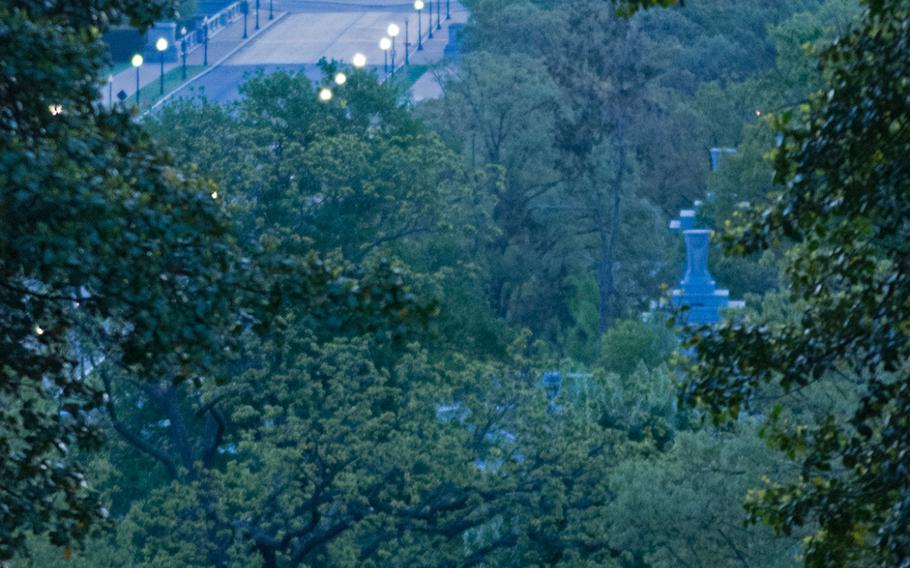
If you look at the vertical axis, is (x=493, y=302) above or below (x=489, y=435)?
above

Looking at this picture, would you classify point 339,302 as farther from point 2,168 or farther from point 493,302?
point 493,302

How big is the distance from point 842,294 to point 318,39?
97.2m

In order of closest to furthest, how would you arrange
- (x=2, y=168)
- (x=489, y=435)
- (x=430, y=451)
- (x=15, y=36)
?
(x=2, y=168) < (x=15, y=36) < (x=430, y=451) < (x=489, y=435)

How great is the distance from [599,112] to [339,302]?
181ft

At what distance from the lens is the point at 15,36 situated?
389 inches

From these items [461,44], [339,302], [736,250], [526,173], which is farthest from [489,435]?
[461,44]

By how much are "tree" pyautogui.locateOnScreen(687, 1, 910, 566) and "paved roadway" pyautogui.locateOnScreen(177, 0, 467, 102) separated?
75.2 meters

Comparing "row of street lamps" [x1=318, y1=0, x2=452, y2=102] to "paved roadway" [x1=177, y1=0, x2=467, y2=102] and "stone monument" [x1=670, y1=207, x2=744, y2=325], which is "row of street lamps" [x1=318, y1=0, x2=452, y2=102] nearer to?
"paved roadway" [x1=177, y1=0, x2=467, y2=102]

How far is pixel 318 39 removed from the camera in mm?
108750

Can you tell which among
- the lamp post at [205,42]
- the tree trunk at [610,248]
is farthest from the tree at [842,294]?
the lamp post at [205,42]

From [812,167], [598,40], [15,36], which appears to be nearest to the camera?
[15,36]

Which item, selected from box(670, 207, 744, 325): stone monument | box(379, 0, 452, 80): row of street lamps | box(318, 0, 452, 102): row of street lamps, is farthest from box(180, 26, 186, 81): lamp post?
box(670, 207, 744, 325): stone monument

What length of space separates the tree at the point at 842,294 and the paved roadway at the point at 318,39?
75.2m

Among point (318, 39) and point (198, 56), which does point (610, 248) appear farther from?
point (318, 39)
